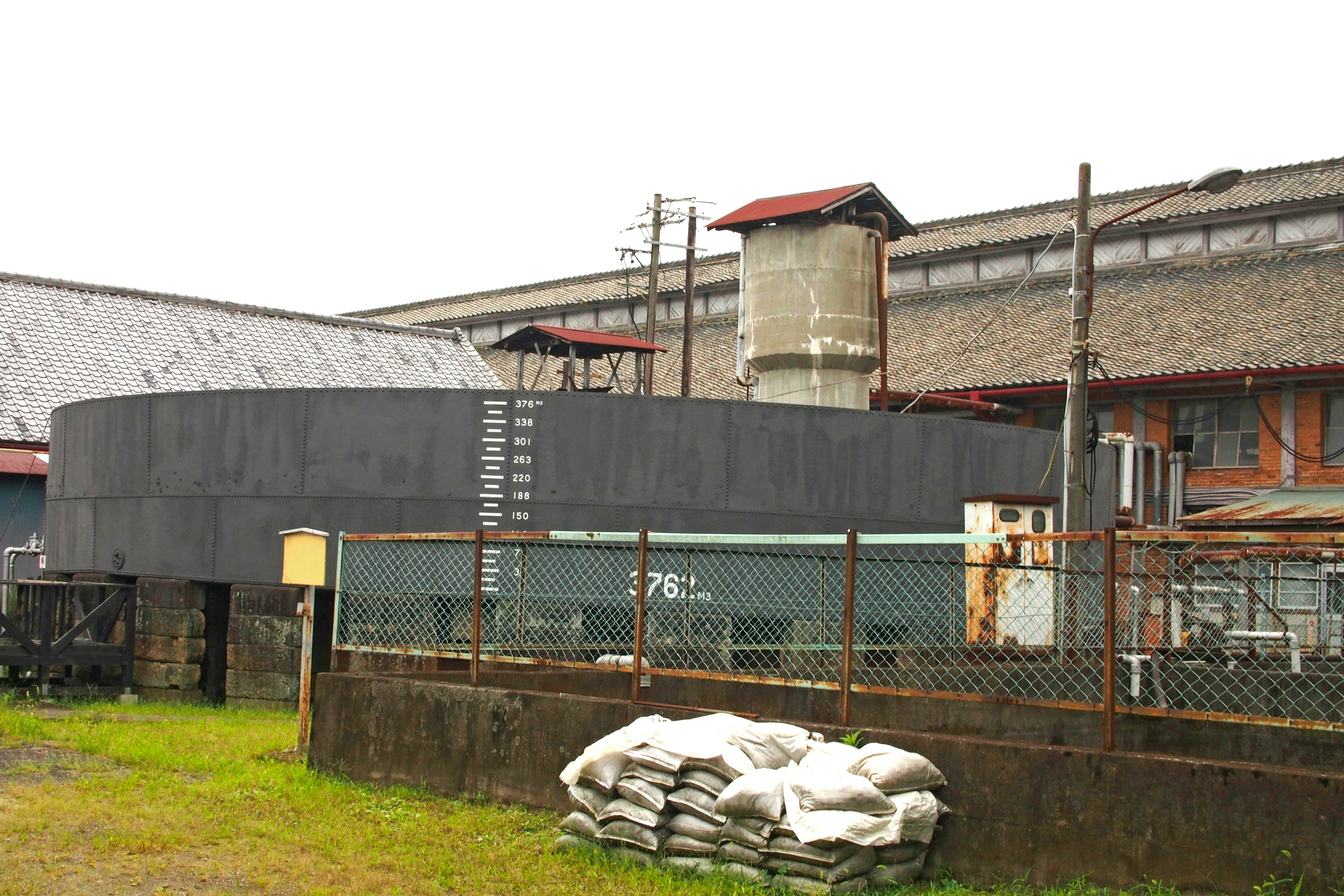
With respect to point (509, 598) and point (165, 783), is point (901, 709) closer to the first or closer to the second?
point (509, 598)

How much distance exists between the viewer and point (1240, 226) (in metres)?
35.1

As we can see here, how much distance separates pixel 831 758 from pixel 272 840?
11.6ft

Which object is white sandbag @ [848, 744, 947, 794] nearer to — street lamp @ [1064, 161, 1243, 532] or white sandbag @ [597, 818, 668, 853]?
white sandbag @ [597, 818, 668, 853]

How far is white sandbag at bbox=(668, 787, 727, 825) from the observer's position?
7.49 meters

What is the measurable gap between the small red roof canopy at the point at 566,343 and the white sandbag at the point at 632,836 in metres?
14.8

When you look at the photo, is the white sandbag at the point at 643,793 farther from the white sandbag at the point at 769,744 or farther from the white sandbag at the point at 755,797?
the white sandbag at the point at 769,744

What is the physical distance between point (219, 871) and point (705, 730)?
2810 millimetres

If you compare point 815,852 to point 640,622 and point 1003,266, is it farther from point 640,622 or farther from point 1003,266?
point 1003,266

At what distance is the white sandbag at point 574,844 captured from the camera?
7.97 m

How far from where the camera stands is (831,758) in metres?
7.42

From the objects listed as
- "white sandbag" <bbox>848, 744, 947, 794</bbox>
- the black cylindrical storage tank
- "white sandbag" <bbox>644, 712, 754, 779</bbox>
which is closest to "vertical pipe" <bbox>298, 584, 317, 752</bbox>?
"white sandbag" <bbox>644, 712, 754, 779</bbox>

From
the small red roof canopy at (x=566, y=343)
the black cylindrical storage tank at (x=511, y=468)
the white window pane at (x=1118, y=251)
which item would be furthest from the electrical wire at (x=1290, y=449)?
the small red roof canopy at (x=566, y=343)

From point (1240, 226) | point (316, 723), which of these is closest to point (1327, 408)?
point (1240, 226)

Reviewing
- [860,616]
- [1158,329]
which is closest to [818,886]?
[860,616]
